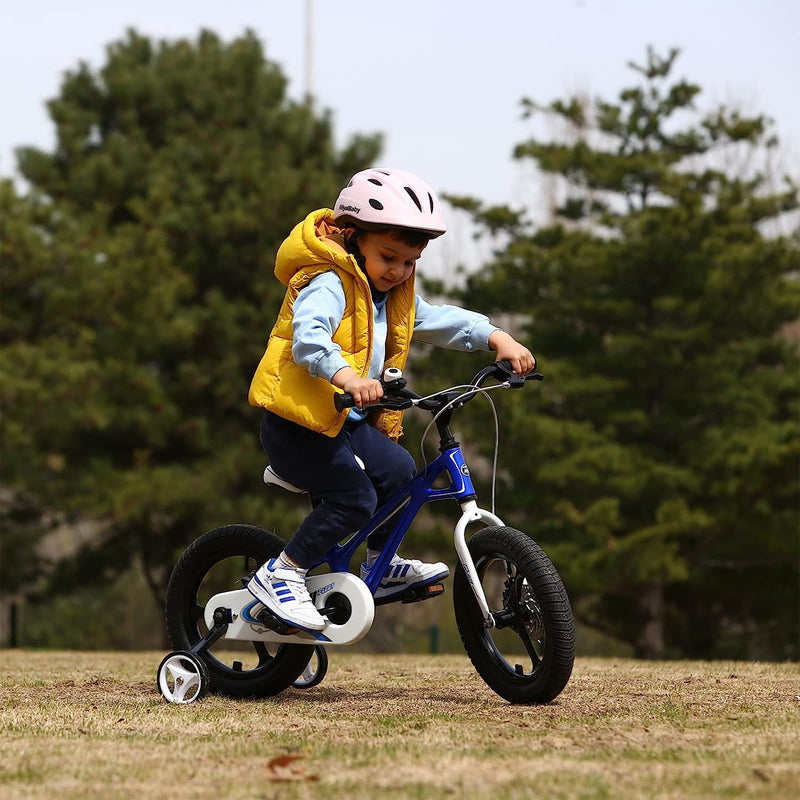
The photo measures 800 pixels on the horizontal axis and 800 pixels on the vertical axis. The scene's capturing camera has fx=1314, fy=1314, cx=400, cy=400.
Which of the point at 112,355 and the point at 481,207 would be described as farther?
the point at 481,207

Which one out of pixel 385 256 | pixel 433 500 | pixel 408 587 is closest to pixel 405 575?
pixel 408 587

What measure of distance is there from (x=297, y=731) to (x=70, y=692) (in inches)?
63.4

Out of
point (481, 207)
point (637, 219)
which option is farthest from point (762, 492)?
point (481, 207)

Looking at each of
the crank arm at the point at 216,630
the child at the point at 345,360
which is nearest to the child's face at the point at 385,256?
the child at the point at 345,360

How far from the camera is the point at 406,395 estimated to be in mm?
4465

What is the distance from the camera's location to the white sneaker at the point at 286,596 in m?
4.62

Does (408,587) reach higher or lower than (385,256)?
lower

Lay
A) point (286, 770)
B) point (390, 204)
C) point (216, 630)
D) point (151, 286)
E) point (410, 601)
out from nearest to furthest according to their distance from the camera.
→ point (286, 770) → point (390, 204) → point (410, 601) → point (216, 630) → point (151, 286)

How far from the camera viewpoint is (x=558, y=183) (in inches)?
1101

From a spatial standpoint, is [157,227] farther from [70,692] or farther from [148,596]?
[70,692]

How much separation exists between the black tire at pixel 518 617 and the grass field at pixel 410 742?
109mm

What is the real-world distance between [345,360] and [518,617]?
1.05 meters

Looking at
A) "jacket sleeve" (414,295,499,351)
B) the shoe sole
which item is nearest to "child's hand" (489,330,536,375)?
"jacket sleeve" (414,295,499,351)

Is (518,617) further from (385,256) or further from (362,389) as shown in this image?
(385,256)
